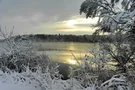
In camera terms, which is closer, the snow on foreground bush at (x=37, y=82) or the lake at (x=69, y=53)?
the snow on foreground bush at (x=37, y=82)

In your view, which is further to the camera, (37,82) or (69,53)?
(69,53)

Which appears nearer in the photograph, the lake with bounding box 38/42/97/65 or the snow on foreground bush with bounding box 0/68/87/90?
the snow on foreground bush with bounding box 0/68/87/90

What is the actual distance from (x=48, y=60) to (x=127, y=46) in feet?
19.2

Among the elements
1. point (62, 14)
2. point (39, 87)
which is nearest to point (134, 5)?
point (39, 87)

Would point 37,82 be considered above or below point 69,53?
above

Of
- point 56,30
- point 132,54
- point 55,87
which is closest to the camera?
point 132,54

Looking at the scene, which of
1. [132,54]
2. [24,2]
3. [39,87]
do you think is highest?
[24,2]

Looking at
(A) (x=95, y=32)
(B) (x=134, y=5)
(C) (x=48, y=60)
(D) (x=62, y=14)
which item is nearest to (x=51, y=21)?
(D) (x=62, y=14)

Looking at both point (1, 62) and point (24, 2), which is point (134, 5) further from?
point (24, 2)

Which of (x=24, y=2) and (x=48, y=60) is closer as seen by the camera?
(x=48, y=60)

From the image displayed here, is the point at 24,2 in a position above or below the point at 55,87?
above

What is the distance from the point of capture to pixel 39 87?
21.8ft

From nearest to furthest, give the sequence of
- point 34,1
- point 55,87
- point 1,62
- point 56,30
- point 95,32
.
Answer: point 55,87, point 95,32, point 1,62, point 34,1, point 56,30

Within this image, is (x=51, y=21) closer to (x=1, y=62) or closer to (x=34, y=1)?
(x=34, y=1)
